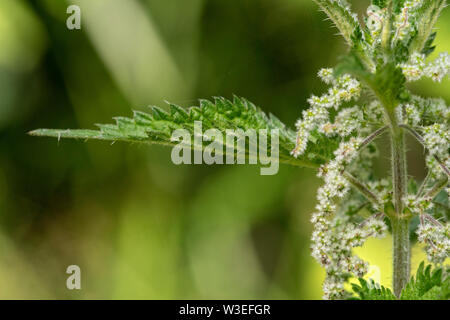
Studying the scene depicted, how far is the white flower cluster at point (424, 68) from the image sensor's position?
1.10 meters

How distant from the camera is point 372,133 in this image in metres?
1.23

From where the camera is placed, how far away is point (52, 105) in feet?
12.3

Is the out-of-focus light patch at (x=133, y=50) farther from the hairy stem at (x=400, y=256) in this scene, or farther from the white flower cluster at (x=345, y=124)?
the hairy stem at (x=400, y=256)

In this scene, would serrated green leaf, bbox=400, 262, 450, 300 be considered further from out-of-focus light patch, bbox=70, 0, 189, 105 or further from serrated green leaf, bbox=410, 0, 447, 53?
out-of-focus light patch, bbox=70, 0, 189, 105

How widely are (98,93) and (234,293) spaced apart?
1585 millimetres

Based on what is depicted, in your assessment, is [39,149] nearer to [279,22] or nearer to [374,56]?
[279,22]

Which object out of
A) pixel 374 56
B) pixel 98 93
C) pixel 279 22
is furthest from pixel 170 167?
pixel 374 56

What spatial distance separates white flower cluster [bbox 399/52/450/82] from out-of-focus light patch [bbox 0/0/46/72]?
3.11 metres

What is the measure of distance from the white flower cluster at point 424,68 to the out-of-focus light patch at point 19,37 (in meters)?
3.11

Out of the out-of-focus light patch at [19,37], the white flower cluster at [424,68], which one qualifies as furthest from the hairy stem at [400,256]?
the out-of-focus light patch at [19,37]

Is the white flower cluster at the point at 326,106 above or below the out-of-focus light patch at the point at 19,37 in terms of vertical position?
below

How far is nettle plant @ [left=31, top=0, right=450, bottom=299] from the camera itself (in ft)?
3.80

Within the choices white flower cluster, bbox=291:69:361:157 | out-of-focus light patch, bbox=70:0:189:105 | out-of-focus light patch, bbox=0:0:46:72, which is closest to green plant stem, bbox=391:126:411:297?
→ white flower cluster, bbox=291:69:361:157
